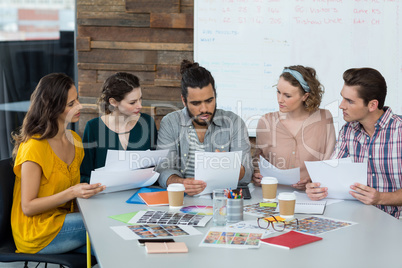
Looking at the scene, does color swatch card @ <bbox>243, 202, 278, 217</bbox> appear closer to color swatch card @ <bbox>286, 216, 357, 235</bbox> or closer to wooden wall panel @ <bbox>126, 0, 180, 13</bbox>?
color swatch card @ <bbox>286, 216, 357, 235</bbox>

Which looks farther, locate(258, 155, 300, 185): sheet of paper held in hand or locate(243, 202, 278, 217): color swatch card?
locate(258, 155, 300, 185): sheet of paper held in hand

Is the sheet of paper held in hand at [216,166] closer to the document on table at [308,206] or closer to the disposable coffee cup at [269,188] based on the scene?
the disposable coffee cup at [269,188]

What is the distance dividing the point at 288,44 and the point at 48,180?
6.80 ft

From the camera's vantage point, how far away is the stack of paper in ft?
7.22

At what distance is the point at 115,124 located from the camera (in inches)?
108

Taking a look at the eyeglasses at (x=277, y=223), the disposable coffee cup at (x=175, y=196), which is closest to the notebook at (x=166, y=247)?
Answer: the eyeglasses at (x=277, y=223)

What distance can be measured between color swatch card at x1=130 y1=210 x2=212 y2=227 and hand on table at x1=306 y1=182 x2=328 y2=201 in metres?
0.52

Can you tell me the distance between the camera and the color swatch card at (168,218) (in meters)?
1.83

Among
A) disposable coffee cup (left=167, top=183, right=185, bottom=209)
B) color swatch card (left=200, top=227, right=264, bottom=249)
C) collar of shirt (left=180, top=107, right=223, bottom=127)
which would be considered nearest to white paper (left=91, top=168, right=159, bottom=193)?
disposable coffee cup (left=167, top=183, right=185, bottom=209)

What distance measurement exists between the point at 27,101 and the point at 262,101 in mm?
1958

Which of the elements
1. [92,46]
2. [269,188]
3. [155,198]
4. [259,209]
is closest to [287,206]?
[259,209]

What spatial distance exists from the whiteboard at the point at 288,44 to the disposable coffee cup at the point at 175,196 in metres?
1.69

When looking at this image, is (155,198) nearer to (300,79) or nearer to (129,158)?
(129,158)

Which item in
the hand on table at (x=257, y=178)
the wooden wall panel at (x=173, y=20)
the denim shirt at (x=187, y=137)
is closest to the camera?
the hand on table at (x=257, y=178)
